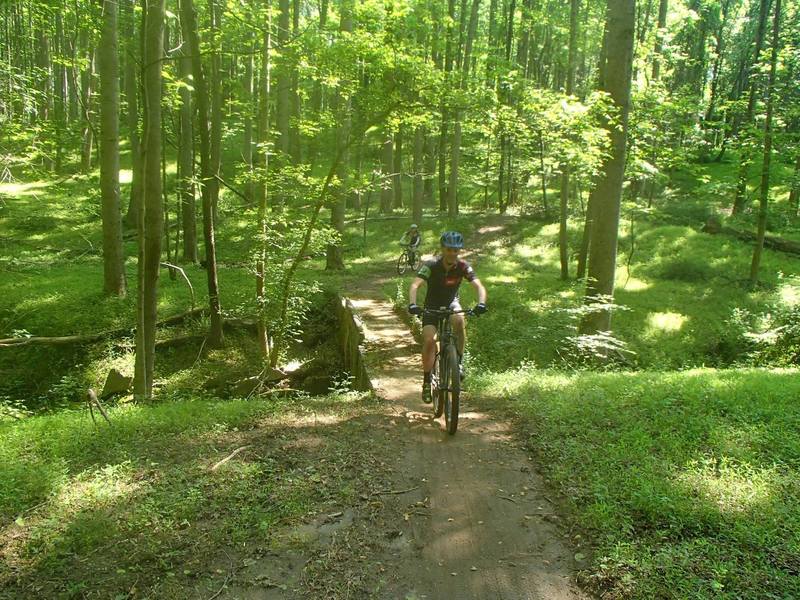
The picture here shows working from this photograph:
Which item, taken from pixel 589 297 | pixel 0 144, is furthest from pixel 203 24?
pixel 589 297

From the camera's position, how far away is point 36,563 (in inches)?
138

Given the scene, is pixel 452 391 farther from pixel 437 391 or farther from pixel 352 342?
pixel 352 342

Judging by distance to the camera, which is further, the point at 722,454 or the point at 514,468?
the point at 514,468

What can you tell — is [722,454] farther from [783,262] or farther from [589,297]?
[783,262]

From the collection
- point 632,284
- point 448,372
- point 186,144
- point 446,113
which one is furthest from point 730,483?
point 446,113

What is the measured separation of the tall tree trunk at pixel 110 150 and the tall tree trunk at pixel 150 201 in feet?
14.6

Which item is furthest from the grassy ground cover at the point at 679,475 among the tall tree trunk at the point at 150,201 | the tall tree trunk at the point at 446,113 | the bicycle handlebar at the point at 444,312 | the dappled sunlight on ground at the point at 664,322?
the tall tree trunk at the point at 446,113

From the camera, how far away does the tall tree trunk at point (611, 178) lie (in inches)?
365

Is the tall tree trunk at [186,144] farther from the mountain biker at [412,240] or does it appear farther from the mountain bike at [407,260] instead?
the mountain bike at [407,260]

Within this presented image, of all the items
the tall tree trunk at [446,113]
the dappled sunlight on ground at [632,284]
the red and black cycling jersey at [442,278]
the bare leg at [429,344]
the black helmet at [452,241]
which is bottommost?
the dappled sunlight on ground at [632,284]

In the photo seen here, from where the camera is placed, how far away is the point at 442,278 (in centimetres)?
639

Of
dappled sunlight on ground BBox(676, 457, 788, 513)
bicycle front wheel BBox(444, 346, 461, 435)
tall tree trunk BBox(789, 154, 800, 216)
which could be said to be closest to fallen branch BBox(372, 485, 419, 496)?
bicycle front wheel BBox(444, 346, 461, 435)

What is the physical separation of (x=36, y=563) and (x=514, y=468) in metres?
3.96

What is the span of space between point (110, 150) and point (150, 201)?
592 cm
